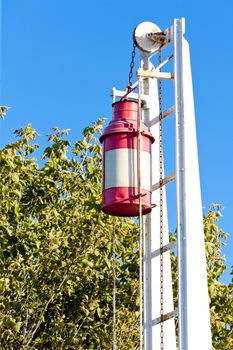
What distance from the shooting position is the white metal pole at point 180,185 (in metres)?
6.45

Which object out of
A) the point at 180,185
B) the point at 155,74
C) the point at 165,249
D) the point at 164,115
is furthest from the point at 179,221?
the point at 155,74

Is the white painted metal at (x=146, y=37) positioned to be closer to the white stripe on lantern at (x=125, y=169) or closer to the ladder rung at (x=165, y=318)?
the white stripe on lantern at (x=125, y=169)

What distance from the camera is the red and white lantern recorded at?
6898 mm

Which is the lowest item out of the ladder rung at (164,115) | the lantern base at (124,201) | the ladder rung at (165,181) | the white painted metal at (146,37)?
the lantern base at (124,201)

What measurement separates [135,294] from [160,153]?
6.10 metres

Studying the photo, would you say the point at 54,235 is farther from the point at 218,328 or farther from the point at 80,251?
the point at 218,328

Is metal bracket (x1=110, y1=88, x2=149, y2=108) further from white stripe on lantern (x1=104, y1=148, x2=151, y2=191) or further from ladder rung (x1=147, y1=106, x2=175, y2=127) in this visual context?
white stripe on lantern (x1=104, y1=148, x2=151, y2=191)

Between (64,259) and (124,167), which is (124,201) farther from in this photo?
(64,259)

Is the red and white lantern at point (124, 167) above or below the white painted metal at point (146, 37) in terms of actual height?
below

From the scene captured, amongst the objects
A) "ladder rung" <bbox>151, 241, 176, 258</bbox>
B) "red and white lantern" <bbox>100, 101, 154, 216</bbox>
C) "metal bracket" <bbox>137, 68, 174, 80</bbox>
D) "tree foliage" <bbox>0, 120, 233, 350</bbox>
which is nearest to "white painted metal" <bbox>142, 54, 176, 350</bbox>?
"ladder rung" <bbox>151, 241, 176, 258</bbox>

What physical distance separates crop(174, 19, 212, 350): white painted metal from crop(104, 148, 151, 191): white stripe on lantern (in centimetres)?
30

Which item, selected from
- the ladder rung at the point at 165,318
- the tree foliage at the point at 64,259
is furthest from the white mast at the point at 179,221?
the tree foliage at the point at 64,259

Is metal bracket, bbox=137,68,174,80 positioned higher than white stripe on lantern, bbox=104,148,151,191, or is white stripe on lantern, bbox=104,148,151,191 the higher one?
metal bracket, bbox=137,68,174,80

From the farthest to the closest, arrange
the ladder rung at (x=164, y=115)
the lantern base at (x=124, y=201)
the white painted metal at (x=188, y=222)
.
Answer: the ladder rung at (x=164, y=115)
the lantern base at (x=124, y=201)
the white painted metal at (x=188, y=222)
